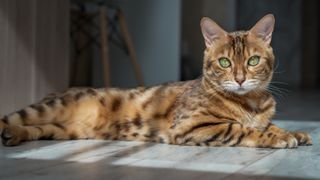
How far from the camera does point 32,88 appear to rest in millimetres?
2871

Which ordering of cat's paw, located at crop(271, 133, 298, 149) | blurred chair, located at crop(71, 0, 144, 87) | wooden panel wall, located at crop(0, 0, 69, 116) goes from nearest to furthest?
cat's paw, located at crop(271, 133, 298, 149) < wooden panel wall, located at crop(0, 0, 69, 116) < blurred chair, located at crop(71, 0, 144, 87)

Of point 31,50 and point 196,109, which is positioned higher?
point 31,50

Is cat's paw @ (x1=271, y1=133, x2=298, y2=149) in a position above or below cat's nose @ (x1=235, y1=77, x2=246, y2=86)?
below

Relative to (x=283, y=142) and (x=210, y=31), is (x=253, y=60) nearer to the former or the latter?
(x=210, y=31)

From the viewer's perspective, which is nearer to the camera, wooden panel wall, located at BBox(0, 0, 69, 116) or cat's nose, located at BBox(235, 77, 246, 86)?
cat's nose, located at BBox(235, 77, 246, 86)

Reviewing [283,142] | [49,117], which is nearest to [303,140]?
[283,142]

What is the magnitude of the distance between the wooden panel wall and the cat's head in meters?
0.96

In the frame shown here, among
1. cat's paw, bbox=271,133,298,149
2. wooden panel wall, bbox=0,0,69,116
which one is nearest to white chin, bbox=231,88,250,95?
cat's paw, bbox=271,133,298,149

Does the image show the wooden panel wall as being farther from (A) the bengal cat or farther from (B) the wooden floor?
(B) the wooden floor

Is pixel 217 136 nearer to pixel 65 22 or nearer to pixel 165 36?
pixel 65 22

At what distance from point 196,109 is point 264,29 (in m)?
0.41

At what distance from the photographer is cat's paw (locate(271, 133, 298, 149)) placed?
2.00 meters

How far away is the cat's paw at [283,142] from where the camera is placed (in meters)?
2.00

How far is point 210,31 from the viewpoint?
2.27 meters
